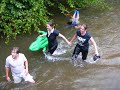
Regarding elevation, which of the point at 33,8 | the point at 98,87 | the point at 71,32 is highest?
the point at 33,8

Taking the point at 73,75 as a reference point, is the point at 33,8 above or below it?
above

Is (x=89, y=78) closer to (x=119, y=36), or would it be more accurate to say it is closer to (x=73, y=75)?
(x=73, y=75)

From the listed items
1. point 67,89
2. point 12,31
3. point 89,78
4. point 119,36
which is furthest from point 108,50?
point 12,31

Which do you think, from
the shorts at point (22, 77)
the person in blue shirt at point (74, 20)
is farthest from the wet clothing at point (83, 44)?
the person in blue shirt at point (74, 20)

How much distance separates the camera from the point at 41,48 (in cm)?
1093

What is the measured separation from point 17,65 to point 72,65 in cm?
242

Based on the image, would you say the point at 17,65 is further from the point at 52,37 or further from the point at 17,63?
the point at 52,37

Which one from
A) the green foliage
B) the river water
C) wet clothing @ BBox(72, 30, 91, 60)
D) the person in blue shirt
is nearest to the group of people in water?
wet clothing @ BBox(72, 30, 91, 60)

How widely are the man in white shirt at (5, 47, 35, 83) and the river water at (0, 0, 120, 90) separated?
46cm

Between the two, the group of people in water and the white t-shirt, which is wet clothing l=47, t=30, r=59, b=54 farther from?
the white t-shirt

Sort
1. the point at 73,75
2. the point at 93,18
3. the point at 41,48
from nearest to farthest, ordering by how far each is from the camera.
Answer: the point at 73,75
the point at 41,48
the point at 93,18

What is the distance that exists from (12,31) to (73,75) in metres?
3.25

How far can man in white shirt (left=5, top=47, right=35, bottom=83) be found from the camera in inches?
320

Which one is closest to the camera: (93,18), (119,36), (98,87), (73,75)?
(98,87)
